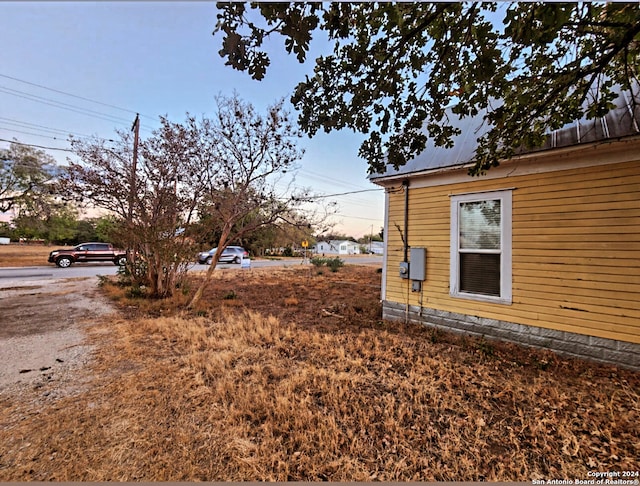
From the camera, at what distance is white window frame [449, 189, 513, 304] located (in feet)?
13.3

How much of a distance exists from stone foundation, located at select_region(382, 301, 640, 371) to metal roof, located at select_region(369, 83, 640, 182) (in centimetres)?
251

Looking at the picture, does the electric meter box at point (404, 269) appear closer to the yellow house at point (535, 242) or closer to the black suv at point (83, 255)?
the yellow house at point (535, 242)

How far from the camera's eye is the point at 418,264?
4.95 m

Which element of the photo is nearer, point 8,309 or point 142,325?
point 142,325

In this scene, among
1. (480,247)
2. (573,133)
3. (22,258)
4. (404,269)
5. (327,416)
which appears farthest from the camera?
(22,258)

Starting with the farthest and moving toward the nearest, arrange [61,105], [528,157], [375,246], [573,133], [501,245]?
[375,246], [61,105], [501,245], [528,157], [573,133]

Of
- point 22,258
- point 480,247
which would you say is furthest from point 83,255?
point 480,247

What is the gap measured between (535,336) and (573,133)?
9.19 ft

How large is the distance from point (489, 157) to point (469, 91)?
901 millimetres

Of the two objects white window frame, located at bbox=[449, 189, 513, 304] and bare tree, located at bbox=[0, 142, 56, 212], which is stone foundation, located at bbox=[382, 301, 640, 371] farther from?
bare tree, located at bbox=[0, 142, 56, 212]

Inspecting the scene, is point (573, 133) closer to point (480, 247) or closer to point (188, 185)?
point (480, 247)

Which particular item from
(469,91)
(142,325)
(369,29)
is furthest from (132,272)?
(469,91)

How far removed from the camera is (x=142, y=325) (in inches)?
195

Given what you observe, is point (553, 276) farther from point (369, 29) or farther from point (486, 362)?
point (369, 29)
